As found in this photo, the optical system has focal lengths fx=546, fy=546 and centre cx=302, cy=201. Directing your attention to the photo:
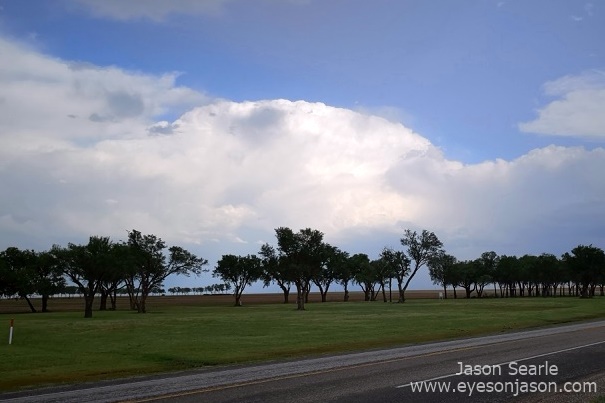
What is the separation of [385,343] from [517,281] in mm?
154574

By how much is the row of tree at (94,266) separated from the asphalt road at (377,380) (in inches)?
2347

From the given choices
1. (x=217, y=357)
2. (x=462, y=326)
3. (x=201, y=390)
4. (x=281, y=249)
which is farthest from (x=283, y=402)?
(x=281, y=249)

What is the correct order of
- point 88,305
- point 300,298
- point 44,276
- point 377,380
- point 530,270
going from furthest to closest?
1. point 530,270
2. point 44,276
3. point 300,298
4. point 88,305
5. point 377,380

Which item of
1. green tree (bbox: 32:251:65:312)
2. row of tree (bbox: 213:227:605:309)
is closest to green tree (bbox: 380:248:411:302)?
row of tree (bbox: 213:227:605:309)

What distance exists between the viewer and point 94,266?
7425 cm

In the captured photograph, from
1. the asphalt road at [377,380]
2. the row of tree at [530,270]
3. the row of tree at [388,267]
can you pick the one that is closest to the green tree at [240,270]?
the row of tree at [388,267]

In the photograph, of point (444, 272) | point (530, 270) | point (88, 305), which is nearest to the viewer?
point (88, 305)

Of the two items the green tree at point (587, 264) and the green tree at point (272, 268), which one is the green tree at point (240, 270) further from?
the green tree at point (587, 264)

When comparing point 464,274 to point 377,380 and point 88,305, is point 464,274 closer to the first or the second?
point 88,305

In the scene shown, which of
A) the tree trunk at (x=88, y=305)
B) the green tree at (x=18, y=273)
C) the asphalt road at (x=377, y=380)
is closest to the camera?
the asphalt road at (x=377, y=380)

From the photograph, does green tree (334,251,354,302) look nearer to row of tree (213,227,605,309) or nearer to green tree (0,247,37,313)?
row of tree (213,227,605,309)

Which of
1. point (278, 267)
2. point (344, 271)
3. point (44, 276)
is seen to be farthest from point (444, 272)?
point (44, 276)

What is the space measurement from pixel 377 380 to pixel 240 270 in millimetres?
135161

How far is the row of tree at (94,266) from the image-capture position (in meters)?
74.7
